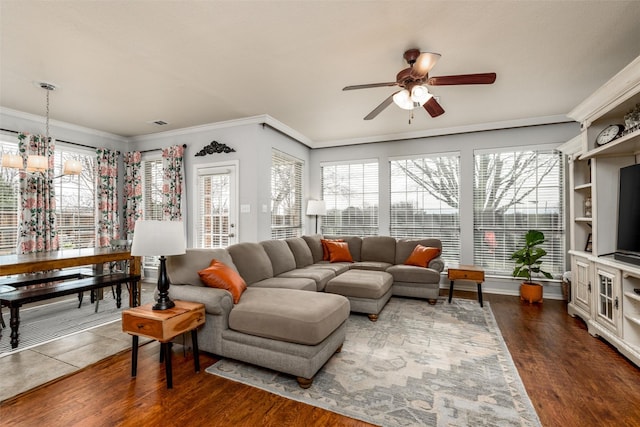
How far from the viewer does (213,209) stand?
514 cm

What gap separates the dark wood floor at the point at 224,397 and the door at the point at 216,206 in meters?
2.43

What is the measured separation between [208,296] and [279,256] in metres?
1.74

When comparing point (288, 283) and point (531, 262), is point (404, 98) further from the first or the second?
point (531, 262)

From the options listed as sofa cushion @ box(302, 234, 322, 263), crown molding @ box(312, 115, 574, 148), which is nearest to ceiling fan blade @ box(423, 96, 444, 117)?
crown molding @ box(312, 115, 574, 148)

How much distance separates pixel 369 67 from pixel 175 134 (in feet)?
12.8

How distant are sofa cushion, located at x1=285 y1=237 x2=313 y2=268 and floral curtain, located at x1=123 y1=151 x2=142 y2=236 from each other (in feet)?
10.3

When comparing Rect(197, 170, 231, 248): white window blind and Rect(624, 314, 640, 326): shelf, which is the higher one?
Rect(197, 170, 231, 248): white window blind

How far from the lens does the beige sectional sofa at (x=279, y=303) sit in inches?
87.4

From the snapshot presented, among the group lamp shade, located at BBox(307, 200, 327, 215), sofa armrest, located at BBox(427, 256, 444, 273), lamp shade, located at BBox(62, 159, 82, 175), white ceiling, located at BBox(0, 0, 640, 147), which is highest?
white ceiling, located at BBox(0, 0, 640, 147)

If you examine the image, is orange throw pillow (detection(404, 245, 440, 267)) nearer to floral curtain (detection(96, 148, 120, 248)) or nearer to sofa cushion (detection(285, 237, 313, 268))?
sofa cushion (detection(285, 237, 313, 268))

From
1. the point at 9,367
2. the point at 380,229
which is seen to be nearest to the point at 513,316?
the point at 380,229

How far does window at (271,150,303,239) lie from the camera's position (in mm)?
5266

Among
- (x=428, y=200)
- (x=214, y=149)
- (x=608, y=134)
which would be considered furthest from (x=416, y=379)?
(x=214, y=149)

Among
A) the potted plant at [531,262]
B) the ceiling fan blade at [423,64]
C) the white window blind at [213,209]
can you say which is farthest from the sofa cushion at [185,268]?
the potted plant at [531,262]
